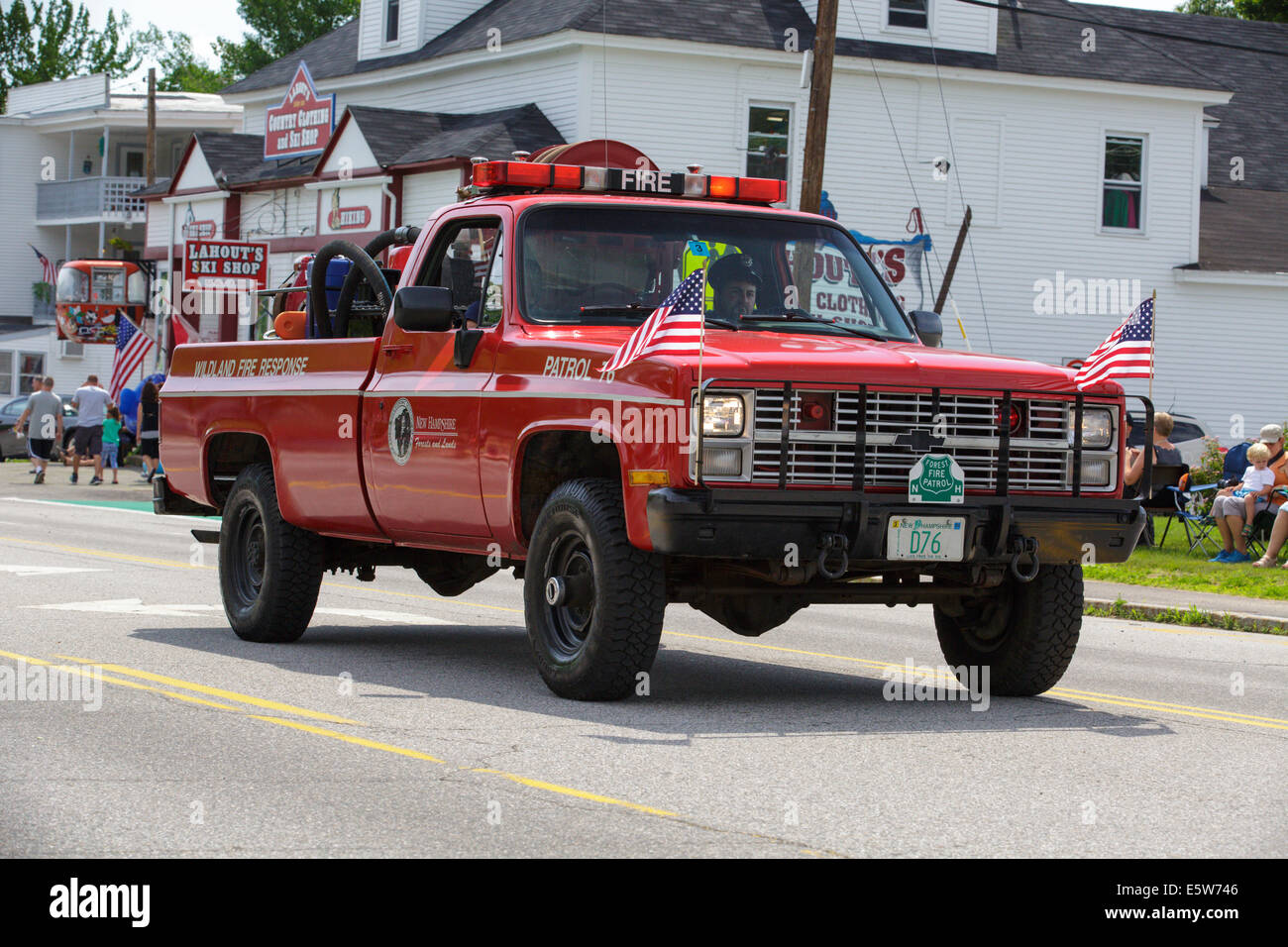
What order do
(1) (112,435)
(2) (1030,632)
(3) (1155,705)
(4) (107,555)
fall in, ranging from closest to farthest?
(2) (1030,632)
(3) (1155,705)
(4) (107,555)
(1) (112,435)

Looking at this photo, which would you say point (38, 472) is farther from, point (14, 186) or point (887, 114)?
point (14, 186)

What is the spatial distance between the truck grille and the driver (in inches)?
46.8

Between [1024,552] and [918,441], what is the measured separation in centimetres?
72

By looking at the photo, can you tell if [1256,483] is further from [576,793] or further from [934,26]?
[934,26]

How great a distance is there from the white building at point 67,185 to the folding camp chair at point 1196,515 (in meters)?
45.2

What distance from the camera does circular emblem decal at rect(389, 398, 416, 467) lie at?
33.2 ft

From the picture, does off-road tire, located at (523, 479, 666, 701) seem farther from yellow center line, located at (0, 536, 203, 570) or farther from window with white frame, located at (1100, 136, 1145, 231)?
window with white frame, located at (1100, 136, 1145, 231)

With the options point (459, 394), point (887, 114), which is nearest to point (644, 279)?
point (459, 394)

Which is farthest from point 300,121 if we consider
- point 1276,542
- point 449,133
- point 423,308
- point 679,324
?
point 679,324

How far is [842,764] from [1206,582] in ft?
35.9

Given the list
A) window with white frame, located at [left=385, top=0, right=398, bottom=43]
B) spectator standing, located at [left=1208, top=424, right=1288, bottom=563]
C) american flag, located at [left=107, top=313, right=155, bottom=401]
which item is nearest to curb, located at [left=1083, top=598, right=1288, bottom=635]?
spectator standing, located at [left=1208, top=424, right=1288, bottom=563]

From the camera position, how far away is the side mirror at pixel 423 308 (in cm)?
949

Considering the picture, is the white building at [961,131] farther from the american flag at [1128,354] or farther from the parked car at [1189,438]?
the american flag at [1128,354]

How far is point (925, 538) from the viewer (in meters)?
8.47
